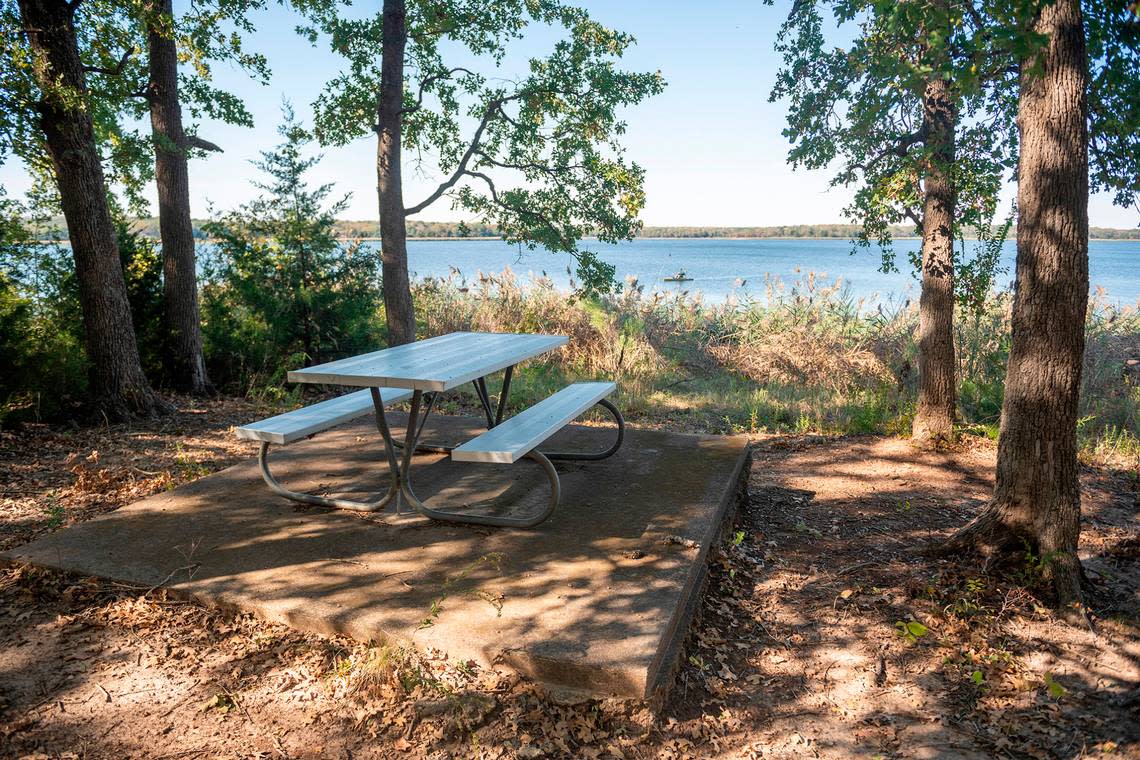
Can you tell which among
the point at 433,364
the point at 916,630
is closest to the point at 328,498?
the point at 433,364

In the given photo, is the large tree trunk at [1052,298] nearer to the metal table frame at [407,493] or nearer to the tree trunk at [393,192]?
the metal table frame at [407,493]

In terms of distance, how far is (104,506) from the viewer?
444 centimetres

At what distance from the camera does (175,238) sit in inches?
302

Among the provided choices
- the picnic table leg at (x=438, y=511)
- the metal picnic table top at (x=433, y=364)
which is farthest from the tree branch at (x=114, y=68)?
the picnic table leg at (x=438, y=511)

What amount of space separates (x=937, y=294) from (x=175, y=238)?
7.26 meters

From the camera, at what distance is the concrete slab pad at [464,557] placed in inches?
106

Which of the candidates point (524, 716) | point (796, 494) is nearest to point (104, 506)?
point (524, 716)

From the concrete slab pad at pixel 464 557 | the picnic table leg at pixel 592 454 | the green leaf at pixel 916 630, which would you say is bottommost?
the green leaf at pixel 916 630

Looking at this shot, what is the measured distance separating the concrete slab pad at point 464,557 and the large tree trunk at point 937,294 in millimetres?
2349

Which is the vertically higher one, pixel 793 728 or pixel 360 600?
pixel 360 600

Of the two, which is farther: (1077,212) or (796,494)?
(796,494)

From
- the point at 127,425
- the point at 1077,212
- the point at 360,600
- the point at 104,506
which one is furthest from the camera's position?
the point at 127,425

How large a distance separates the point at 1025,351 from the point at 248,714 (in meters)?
3.57

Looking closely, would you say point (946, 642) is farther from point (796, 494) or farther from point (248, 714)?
point (248, 714)
